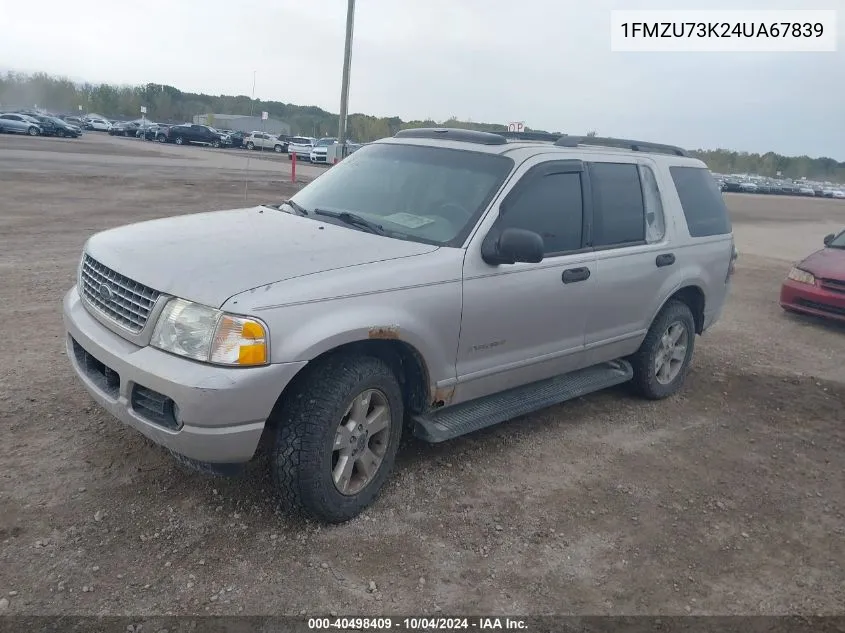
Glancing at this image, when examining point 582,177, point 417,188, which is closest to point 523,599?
point 417,188

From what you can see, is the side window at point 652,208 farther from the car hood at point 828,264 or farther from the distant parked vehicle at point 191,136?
the distant parked vehicle at point 191,136

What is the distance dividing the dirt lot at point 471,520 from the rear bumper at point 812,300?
10.9 feet

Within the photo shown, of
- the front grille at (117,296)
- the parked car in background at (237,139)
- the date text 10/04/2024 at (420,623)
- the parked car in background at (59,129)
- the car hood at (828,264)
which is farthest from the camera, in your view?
the parked car in background at (237,139)

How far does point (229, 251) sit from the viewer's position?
360 centimetres

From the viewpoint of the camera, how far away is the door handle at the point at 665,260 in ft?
17.7

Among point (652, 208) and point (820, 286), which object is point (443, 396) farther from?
point (820, 286)

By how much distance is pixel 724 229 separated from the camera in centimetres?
627

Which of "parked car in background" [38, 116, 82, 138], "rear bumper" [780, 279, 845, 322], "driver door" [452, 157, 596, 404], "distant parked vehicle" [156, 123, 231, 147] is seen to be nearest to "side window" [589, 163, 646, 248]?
"driver door" [452, 157, 596, 404]

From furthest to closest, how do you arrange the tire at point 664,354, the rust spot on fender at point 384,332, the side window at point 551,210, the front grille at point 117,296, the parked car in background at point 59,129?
1. the parked car in background at point 59,129
2. the tire at point 664,354
3. the side window at point 551,210
4. the rust spot on fender at point 384,332
5. the front grille at point 117,296

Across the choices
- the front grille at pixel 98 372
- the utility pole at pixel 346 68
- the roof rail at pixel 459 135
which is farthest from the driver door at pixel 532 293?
the utility pole at pixel 346 68

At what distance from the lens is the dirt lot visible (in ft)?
10.4

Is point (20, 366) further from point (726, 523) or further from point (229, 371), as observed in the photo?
point (726, 523)

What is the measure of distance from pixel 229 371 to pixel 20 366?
2.87m

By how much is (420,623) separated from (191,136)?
173ft
